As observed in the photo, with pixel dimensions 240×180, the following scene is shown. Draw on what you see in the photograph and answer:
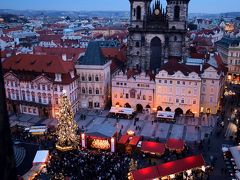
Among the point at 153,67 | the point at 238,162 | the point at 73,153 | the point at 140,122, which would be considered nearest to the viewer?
the point at 238,162

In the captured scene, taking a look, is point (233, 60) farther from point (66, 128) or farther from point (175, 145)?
point (66, 128)

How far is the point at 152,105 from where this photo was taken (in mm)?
62969

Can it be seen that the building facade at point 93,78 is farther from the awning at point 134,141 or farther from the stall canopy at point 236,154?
the stall canopy at point 236,154

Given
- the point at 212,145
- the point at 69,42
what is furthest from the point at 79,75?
Answer: the point at 69,42

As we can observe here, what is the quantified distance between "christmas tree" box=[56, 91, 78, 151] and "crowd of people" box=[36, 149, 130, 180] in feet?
4.33

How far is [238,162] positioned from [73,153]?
69.7ft

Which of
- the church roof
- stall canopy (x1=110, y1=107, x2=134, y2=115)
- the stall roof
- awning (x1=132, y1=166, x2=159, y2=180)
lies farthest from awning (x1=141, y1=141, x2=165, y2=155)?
the church roof

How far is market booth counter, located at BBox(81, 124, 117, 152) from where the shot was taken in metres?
45.0

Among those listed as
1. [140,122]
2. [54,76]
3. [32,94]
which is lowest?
[140,122]

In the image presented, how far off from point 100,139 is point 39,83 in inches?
829

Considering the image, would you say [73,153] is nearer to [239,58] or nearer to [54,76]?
[54,76]

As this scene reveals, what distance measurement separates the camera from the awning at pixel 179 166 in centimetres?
3600

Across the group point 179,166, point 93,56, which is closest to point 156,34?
point 93,56

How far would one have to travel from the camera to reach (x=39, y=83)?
60062 millimetres
